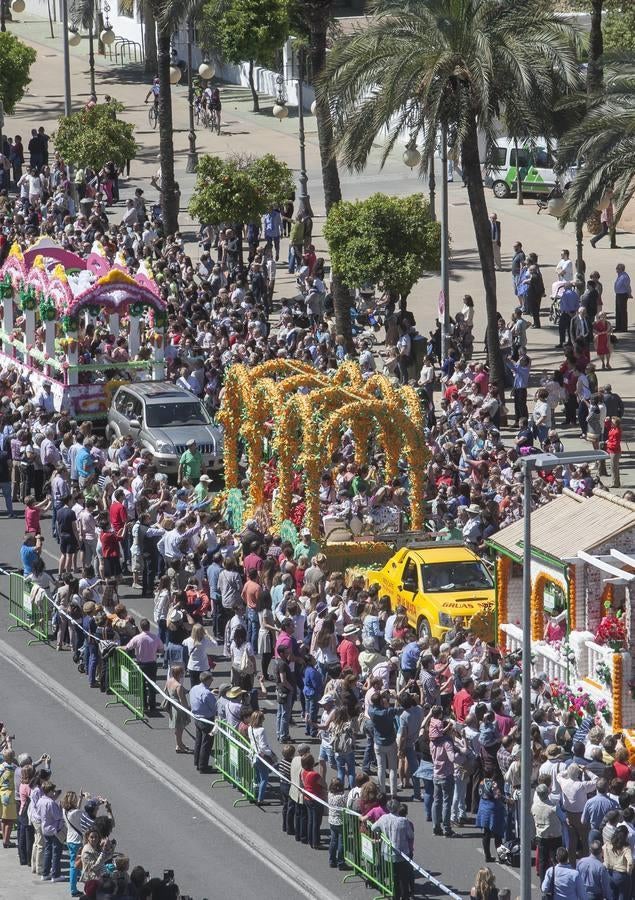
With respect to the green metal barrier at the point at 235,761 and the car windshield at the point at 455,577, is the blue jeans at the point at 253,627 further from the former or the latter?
the green metal barrier at the point at 235,761

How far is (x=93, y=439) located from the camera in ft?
114

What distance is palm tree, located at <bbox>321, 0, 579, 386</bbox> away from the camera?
36.7 m

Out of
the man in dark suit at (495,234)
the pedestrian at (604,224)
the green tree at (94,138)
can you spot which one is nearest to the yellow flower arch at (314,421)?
the man in dark suit at (495,234)

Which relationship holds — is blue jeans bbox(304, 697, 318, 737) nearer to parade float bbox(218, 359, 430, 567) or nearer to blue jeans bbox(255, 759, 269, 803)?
blue jeans bbox(255, 759, 269, 803)

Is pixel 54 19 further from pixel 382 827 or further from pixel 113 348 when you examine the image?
pixel 382 827

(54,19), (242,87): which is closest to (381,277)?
(242,87)

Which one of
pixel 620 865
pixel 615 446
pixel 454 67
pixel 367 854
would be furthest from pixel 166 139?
pixel 620 865

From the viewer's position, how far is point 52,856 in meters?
22.0

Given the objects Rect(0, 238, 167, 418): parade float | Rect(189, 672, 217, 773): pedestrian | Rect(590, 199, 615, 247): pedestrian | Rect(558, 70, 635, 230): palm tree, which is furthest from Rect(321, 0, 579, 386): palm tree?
Rect(189, 672, 217, 773): pedestrian

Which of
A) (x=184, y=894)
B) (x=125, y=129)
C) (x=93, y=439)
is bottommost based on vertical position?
(x=184, y=894)

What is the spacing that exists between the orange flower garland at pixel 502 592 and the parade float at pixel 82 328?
1364 cm

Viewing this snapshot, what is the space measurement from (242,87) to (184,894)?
5268 cm

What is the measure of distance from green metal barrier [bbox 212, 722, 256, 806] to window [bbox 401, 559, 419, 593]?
173 inches

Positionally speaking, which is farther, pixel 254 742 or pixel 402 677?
pixel 402 677
